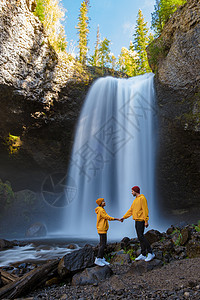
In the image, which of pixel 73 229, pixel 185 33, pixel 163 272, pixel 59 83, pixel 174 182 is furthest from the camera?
pixel 73 229

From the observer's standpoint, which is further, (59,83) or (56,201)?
(56,201)

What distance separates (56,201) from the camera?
17328mm

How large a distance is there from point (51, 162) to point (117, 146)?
5.66 meters

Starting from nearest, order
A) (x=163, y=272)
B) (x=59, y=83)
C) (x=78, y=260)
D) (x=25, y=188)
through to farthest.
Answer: (x=163, y=272)
(x=78, y=260)
(x=59, y=83)
(x=25, y=188)

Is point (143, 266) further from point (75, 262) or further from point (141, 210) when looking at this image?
point (75, 262)

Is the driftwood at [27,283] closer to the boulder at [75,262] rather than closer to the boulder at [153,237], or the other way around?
the boulder at [75,262]

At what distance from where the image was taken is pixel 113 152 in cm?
1434

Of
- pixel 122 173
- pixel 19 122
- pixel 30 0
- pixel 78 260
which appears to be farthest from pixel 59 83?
pixel 78 260

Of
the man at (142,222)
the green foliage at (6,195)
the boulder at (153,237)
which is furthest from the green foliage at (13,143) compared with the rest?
the man at (142,222)

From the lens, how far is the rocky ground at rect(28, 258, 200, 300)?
2.84 metres

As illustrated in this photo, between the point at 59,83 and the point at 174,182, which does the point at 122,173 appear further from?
the point at 59,83

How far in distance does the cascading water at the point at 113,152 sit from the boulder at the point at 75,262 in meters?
8.12

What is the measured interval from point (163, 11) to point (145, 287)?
59.1ft

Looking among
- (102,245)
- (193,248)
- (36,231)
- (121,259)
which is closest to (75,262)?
(102,245)
